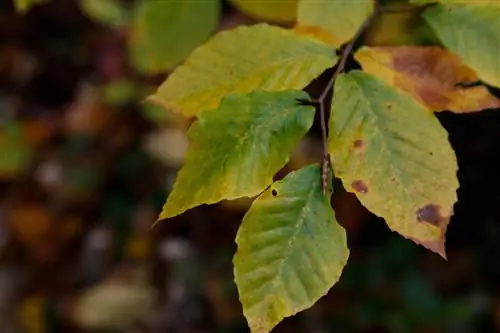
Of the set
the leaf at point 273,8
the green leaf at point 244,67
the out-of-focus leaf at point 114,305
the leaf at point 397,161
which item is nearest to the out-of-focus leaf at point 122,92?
the out-of-focus leaf at point 114,305

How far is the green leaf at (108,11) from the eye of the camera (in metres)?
2.05

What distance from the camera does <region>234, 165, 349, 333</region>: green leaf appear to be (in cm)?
71

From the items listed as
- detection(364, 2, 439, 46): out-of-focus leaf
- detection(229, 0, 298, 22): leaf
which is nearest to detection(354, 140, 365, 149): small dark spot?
detection(229, 0, 298, 22): leaf

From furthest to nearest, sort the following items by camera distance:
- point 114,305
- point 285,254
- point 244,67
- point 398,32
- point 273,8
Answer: point 114,305
point 398,32
point 273,8
point 244,67
point 285,254

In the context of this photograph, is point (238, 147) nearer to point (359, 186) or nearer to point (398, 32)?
point (359, 186)

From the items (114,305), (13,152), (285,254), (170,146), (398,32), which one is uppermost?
(285,254)

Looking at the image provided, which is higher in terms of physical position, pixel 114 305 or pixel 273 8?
pixel 273 8

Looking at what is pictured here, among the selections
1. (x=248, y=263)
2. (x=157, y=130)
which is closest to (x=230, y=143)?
(x=248, y=263)

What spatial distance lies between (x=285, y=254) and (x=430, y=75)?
10.7 inches

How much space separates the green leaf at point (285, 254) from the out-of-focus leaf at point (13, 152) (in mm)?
1594

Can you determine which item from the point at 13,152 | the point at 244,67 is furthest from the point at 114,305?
the point at 244,67

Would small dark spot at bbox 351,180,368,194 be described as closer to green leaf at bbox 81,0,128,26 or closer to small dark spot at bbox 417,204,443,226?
small dark spot at bbox 417,204,443,226

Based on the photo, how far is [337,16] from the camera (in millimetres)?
871

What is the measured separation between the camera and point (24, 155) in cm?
222
